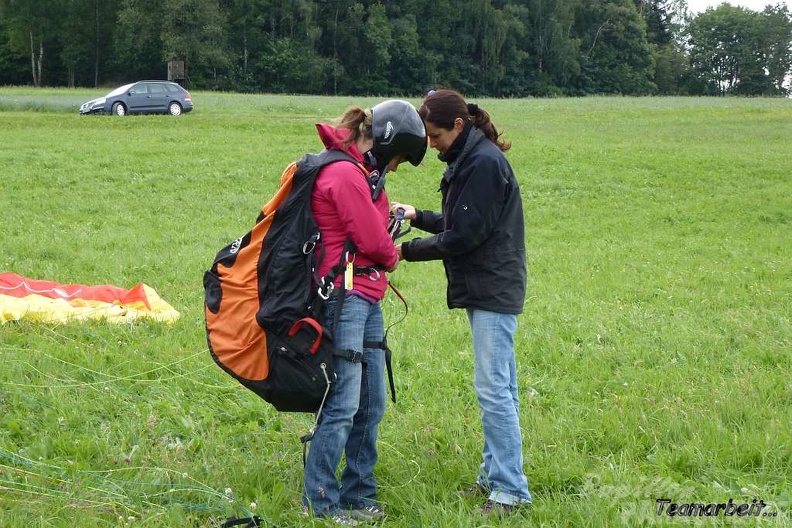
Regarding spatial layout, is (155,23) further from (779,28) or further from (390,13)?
(779,28)

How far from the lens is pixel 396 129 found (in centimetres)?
379

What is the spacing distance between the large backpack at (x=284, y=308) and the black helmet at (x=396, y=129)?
0.61 ft

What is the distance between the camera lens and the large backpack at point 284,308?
3.69m

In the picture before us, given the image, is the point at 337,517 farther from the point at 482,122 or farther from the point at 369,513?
the point at 482,122

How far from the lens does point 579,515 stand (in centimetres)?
378

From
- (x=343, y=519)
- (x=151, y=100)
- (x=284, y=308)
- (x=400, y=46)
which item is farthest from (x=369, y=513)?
(x=400, y=46)

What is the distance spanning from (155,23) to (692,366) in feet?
204

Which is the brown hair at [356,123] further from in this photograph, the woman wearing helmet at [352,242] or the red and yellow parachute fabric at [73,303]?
the red and yellow parachute fabric at [73,303]

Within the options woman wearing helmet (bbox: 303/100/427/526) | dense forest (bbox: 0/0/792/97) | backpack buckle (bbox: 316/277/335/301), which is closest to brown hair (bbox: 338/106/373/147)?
woman wearing helmet (bbox: 303/100/427/526)

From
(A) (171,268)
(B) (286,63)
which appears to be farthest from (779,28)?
(A) (171,268)

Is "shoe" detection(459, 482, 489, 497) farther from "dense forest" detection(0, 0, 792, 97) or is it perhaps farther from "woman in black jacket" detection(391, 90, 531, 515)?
"dense forest" detection(0, 0, 792, 97)

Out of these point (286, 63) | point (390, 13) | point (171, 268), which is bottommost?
point (171, 268)

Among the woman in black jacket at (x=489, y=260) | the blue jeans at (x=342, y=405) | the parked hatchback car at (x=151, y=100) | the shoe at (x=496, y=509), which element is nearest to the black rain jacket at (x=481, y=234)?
the woman in black jacket at (x=489, y=260)

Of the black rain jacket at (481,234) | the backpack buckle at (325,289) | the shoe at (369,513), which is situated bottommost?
the shoe at (369,513)
